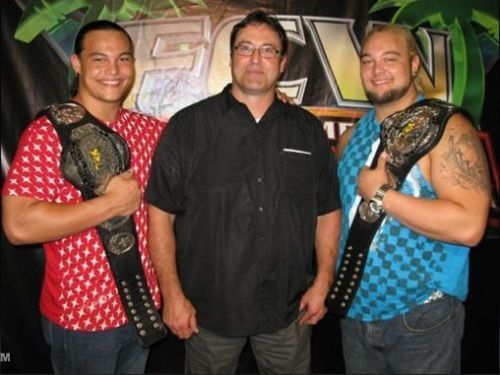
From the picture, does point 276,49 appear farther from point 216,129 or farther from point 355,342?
point 355,342

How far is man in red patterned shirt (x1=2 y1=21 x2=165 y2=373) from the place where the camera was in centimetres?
169

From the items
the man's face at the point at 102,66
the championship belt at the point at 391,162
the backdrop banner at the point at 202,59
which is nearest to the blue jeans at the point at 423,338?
the championship belt at the point at 391,162

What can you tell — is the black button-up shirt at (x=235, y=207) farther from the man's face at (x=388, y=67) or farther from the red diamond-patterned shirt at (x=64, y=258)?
the man's face at (x=388, y=67)

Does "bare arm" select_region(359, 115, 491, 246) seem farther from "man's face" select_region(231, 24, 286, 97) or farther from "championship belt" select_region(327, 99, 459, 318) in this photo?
"man's face" select_region(231, 24, 286, 97)

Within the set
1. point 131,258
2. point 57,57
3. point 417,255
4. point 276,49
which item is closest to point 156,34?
point 57,57

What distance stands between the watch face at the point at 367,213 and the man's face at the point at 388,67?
53 cm

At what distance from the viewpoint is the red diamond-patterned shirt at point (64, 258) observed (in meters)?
1.70

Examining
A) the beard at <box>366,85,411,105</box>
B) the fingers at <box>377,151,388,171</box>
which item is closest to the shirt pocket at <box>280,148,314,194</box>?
the fingers at <box>377,151,388,171</box>

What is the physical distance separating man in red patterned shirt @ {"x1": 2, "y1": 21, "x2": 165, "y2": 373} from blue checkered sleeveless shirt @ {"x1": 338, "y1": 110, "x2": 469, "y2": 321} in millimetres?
1065

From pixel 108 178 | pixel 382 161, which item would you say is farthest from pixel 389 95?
pixel 108 178

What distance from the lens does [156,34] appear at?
8.71ft

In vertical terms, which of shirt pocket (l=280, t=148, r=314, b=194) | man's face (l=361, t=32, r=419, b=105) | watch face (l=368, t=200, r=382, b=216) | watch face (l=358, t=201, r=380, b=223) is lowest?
watch face (l=358, t=201, r=380, b=223)

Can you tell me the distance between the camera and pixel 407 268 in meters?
1.88

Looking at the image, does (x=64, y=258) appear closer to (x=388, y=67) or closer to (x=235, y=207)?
(x=235, y=207)
